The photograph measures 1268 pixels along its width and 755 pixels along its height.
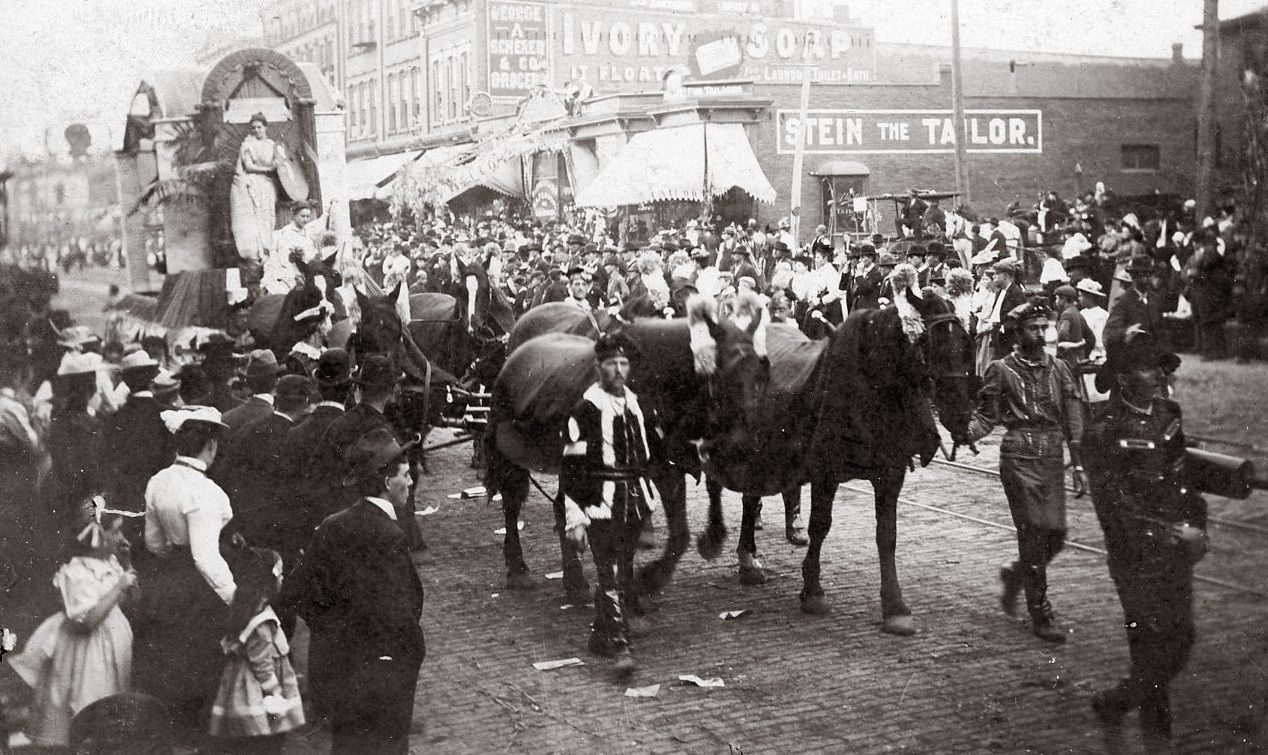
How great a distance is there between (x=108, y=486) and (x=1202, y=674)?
19.1ft

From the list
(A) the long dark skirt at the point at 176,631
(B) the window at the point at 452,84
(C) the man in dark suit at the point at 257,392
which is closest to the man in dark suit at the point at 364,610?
(A) the long dark skirt at the point at 176,631

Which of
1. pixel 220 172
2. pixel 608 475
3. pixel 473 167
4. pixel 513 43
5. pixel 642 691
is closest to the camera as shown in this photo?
pixel 642 691

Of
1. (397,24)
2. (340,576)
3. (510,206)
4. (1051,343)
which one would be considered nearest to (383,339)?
(397,24)

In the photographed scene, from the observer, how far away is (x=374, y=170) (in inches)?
444

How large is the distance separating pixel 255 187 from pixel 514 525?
3.72 meters

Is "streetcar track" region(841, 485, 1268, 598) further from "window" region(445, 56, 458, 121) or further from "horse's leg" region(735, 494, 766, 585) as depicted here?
"window" region(445, 56, 458, 121)

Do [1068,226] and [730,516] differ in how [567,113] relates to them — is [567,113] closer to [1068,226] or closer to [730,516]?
[730,516]

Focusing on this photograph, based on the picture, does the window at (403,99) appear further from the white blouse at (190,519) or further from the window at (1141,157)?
the window at (1141,157)

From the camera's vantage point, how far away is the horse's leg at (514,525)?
29.4ft

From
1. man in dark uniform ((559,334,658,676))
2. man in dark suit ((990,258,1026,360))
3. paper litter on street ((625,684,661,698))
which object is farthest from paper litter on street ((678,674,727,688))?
man in dark suit ((990,258,1026,360))

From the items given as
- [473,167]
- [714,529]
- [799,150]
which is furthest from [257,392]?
[473,167]

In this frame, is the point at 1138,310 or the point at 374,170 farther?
the point at 374,170

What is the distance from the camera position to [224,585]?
219 inches

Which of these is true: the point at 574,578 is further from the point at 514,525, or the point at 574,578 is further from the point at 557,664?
the point at 557,664
